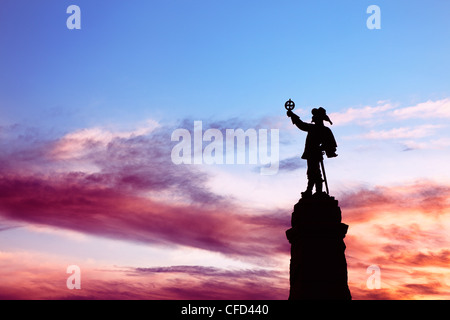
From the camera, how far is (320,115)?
24281 mm

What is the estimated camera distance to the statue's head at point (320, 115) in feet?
79.6

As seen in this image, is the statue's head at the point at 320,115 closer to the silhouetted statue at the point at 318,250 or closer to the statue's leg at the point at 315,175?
the statue's leg at the point at 315,175


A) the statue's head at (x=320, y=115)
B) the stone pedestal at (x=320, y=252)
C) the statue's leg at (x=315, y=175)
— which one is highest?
the statue's head at (x=320, y=115)

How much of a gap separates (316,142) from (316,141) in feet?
0.14

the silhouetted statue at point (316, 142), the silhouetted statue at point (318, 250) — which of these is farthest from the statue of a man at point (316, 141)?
the silhouetted statue at point (318, 250)

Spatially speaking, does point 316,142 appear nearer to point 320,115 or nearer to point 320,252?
point 320,115

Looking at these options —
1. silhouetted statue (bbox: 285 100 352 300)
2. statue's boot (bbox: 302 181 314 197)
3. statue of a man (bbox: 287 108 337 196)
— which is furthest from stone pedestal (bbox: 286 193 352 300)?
statue of a man (bbox: 287 108 337 196)

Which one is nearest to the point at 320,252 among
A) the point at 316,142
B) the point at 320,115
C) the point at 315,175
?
the point at 315,175

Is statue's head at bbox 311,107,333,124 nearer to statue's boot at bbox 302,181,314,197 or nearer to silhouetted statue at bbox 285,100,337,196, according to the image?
silhouetted statue at bbox 285,100,337,196

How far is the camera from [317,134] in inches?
957

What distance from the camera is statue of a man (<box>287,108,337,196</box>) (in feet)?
79.3
